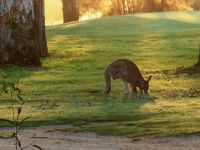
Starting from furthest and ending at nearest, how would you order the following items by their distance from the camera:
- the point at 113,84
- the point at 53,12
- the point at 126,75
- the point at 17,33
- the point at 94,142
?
the point at 53,12 < the point at 17,33 < the point at 113,84 < the point at 126,75 < the point at 94,142

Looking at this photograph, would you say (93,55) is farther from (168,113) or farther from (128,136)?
(128,136)

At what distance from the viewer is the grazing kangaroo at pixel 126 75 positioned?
54.1 ft

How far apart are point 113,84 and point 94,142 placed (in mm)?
9043

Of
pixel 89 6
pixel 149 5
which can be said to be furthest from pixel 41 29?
pixel 89 6

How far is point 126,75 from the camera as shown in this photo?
54.3 feet

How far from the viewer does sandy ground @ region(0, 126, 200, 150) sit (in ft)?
30.9

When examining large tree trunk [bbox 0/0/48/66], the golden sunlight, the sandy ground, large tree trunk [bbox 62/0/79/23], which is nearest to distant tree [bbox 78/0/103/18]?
the golden sunlight

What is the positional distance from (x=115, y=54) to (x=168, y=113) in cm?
1707

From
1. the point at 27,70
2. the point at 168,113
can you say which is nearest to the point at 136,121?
the point at 168,113

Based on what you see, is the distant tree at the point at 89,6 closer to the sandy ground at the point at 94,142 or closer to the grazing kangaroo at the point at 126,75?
the grazing kangaroo at the point at 126,75

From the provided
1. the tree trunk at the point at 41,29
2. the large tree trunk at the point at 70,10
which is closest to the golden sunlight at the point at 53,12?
the large tree trunk at the point at 70,10

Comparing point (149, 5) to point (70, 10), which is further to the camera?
point (149, 5)

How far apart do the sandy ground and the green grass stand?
42 centimetres

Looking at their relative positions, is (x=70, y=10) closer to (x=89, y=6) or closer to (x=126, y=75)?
(x=89, y=6)
